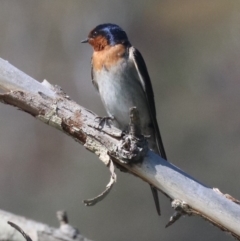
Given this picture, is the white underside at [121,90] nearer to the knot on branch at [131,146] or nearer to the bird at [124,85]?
the bird at [124,85]

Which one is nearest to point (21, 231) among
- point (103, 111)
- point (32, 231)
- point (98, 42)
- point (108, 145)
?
point (32, 231)

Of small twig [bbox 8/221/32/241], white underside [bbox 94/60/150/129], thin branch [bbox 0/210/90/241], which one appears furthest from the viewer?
white underside [bbox 94/60/150/129]

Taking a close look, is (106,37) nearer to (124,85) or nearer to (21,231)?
(124,85)

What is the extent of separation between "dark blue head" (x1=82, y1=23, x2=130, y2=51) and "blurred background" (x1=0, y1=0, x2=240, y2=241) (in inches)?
126

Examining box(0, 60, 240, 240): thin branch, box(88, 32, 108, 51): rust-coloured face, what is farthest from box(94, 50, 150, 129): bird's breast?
box(0, 60, 240, 240): thin branch

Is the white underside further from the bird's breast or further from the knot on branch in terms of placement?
the knot on branch

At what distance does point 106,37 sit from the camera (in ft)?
12.1

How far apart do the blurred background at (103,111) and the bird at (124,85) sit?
3.23 metres

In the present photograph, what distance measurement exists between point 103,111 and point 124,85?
478 centimetres

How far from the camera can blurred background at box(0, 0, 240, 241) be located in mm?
7441

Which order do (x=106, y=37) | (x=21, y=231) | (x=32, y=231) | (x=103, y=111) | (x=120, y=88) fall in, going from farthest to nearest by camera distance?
(x=103, y=111), (x=106, y=37), (x=120, y=88), (x=32, y=231), (x=21, y=231)

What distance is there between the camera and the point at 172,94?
31.9 ft

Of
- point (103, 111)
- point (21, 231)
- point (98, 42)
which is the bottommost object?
point (21, 231)

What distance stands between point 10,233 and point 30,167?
6458 mm
